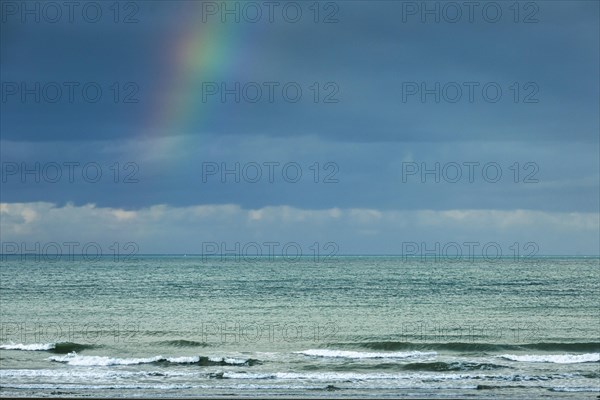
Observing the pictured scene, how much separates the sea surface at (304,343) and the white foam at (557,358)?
10 centimetres

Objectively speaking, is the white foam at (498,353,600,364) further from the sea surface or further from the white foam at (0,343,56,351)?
the white foam at (0,343,56,351)

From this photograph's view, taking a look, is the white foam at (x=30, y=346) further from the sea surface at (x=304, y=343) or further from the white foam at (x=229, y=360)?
the white foam at (x=229, y=360)

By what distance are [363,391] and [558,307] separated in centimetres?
3648

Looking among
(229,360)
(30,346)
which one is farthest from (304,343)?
(30,346)

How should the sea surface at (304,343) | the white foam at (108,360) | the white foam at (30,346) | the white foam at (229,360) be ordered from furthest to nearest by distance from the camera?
the white foam at (30,346), the white foam at (108,360), the white foam at (229,360), the sea surface at (304,343)

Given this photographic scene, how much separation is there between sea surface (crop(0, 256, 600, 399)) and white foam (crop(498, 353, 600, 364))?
0.10m

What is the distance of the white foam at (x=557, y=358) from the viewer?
3232cm

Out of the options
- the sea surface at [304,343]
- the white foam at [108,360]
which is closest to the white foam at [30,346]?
the sea surface at [304,343]

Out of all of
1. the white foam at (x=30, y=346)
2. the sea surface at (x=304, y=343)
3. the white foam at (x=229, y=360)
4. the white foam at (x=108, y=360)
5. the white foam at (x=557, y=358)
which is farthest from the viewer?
the white foam at (x=30, y=346)

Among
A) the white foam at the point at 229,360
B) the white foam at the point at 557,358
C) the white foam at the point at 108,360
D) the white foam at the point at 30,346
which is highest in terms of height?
the white foam at the point at 30,346

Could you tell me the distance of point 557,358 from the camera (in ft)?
108

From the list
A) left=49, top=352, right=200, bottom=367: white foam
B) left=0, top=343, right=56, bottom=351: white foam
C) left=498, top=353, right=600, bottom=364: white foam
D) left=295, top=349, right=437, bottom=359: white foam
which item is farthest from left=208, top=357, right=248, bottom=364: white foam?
left=498, top=353, right=600, bottom=364: white foam

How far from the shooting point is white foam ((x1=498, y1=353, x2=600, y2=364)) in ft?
106

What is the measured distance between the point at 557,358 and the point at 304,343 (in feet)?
39.8
